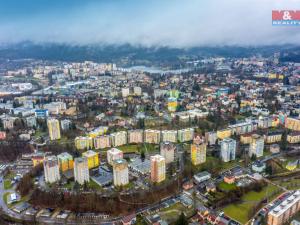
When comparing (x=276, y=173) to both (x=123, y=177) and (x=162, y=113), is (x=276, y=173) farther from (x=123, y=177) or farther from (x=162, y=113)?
(x=162, y=113)

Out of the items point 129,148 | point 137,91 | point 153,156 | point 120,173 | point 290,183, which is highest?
point 137,91

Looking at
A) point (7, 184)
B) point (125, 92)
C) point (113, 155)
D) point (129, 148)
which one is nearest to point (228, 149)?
point (129, 148)

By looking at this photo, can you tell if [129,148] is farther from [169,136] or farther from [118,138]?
[169,136]

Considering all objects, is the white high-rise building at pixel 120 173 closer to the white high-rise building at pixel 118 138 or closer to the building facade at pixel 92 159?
the building facade at pixel 92 159

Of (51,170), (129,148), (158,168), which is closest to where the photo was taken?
(158,168)

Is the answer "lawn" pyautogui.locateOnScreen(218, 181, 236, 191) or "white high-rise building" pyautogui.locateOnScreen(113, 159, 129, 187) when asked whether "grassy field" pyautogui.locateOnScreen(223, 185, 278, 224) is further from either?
"white high-rise building" pyautogui.locateOnScreen(113, 159, 129, 187)
